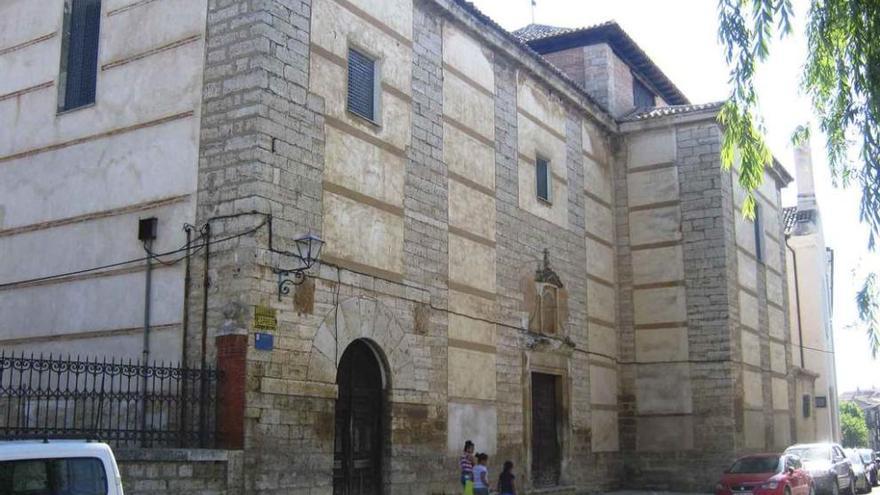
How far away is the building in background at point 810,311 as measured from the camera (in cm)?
3056

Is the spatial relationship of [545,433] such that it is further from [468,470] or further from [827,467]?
[827,467]

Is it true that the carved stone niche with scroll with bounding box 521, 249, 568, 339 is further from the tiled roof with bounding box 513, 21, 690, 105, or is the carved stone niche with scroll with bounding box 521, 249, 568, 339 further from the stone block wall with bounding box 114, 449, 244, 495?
the stone block wall with bounding box 114, 449, 244, 495

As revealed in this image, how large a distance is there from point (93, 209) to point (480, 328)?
6.76m

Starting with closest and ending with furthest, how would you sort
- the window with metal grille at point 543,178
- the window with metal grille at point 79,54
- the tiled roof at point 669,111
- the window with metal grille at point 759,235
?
1. the window with metal grille at point 79,54
2. the window with metal grille at point 543,178
3. the tiled roof at point 669,111
4. the window with metal grille at point 759,235

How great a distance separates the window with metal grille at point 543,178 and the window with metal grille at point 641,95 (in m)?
6.76

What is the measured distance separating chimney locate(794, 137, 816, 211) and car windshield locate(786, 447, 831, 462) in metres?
17.7

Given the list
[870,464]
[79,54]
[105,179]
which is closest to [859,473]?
[870,464]

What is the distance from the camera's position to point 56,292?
1420 cm

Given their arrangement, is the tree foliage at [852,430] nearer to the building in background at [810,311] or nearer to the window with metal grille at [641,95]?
the building in background at [810,311]

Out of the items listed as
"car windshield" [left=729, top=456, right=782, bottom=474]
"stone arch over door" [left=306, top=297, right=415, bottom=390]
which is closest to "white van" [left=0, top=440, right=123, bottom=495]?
"stone arch over door" [left=306, top=297, right=415, bottom=390]

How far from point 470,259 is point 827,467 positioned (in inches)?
389

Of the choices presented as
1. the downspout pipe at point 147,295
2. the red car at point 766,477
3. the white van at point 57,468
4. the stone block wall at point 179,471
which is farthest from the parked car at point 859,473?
the white van at point 57,468

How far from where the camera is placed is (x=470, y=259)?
683 inches

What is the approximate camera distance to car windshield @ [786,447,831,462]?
2186 cm
